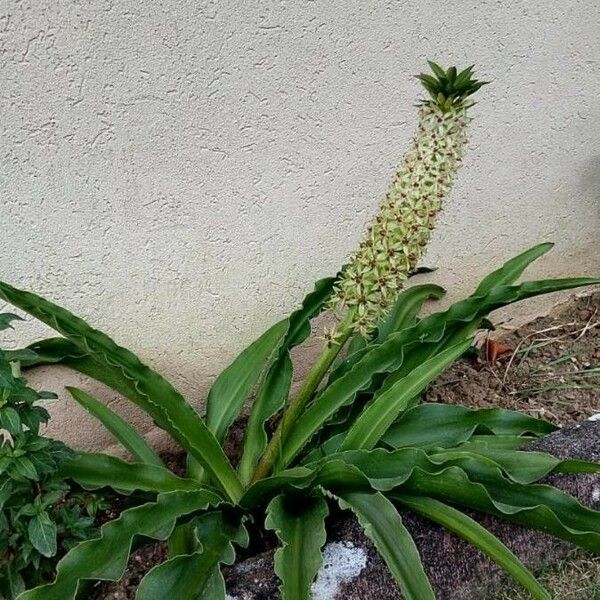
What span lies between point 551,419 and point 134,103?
2011mm

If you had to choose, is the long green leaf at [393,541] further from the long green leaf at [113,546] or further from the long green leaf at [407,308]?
the long green leaf at [407,308]

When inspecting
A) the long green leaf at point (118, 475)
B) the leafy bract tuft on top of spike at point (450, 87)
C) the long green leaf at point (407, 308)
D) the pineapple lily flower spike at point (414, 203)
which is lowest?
the long green leaf at point (118, 475)

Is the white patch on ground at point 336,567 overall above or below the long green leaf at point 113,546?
below

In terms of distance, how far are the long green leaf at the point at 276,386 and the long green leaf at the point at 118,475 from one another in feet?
0.88

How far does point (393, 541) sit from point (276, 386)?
80 centimetres

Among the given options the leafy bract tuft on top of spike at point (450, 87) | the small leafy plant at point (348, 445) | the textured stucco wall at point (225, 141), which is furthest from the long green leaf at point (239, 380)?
the leafy bract tuft on top of spike at point (450, 87)

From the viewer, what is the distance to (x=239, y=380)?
8.25ft

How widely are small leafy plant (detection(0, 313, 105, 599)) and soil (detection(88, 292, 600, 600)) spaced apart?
2.61 ft

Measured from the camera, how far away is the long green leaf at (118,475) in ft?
6.67

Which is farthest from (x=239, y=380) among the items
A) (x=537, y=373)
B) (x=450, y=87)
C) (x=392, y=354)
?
(x=537, y=373)

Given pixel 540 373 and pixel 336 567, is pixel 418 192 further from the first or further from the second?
pixel 540 373

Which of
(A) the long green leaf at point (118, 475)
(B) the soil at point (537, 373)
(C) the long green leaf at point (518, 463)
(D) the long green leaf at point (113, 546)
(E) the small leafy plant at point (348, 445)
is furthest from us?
(B) the soil at point (537, 373)

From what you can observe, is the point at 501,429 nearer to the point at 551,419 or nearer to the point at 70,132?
the point at 551,419

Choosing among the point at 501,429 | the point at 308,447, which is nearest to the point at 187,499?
the point at 308,447
